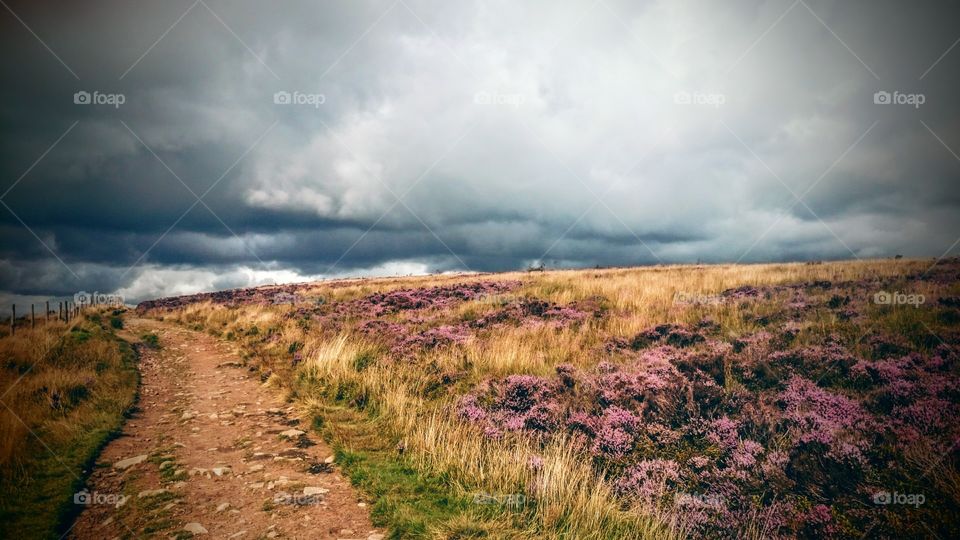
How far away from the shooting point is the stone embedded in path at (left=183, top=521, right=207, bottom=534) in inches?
186

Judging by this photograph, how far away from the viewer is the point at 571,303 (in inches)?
630

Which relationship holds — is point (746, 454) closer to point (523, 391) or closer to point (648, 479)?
point (648, 479)

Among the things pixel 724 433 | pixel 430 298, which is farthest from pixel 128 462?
pixel 430 298

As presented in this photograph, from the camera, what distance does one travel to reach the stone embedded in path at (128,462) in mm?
6375

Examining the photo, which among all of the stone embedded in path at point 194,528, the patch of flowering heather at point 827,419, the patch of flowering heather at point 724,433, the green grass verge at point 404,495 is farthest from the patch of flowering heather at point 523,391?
the stone embedded in path at point 194,528

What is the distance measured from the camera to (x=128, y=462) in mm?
6500

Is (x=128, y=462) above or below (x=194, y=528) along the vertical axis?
above

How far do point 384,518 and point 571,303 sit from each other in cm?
1227

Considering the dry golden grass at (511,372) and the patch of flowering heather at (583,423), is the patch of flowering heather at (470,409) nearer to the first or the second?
the dry golden grass at (511,372)

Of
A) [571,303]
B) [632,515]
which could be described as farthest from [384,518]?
[571,303]

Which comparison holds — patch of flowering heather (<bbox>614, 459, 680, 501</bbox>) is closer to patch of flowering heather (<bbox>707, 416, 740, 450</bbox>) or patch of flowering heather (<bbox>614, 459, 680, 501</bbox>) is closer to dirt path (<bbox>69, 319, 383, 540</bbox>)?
patch of flowering heather (<bbox>707, 416, 740, 450</bbox>)

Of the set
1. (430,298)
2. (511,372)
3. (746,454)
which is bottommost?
(746,454)

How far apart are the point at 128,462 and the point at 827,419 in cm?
1105

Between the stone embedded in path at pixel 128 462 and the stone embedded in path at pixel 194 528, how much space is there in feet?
8.47
